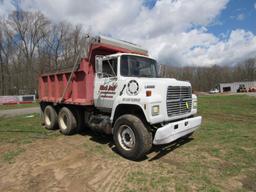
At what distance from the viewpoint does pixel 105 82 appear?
6.48 meters

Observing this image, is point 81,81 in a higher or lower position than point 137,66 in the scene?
lower

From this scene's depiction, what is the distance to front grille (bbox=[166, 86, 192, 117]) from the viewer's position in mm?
5332

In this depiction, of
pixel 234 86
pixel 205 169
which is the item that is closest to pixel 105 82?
pixel 205 169

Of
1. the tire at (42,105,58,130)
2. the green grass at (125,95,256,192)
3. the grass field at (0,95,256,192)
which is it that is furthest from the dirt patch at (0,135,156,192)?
the tire at (42,105,58,130)

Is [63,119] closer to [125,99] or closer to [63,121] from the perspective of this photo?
[63,121]

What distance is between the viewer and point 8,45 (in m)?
42.6

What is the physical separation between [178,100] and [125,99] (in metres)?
1.40

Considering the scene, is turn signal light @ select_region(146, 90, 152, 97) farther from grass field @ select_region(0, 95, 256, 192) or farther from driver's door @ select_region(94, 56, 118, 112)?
grass field @ select_region(0, 95, 256, 192)

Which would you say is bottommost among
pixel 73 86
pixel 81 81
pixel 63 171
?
pixel 63 171

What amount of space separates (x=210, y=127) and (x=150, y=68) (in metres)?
3.90

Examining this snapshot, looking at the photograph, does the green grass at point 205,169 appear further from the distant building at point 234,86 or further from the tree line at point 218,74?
the tree line at point 218,74

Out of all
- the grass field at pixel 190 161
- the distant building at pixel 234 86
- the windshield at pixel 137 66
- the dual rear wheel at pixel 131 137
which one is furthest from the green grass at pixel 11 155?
the distant building at pixel 234 86

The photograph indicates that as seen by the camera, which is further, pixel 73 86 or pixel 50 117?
pixel 50 117

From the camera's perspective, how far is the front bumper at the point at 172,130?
482 centimetres
